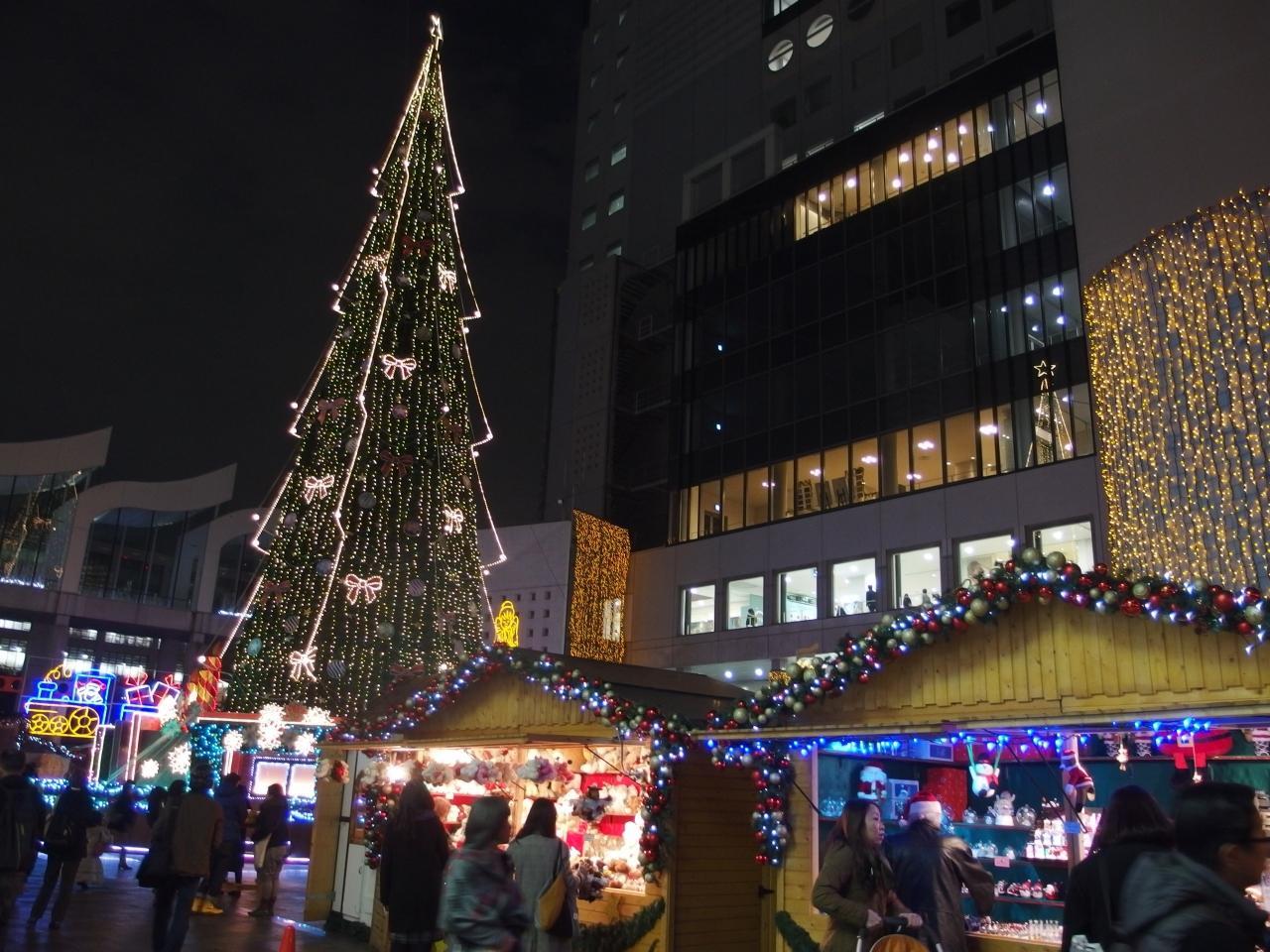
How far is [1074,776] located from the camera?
973 cm

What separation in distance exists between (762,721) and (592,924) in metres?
3.09

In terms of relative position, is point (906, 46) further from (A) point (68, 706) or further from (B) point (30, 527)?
(B) point (30, 527)

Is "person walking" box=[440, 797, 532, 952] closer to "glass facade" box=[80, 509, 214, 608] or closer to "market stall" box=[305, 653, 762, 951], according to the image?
"market stall" box=[305, 653, 762, 951]

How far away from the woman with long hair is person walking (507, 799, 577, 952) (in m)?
1.78

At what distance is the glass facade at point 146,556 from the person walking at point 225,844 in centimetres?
3995

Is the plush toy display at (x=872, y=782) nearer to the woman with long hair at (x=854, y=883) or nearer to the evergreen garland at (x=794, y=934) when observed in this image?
the evergreen garland at (x=794, y=934)

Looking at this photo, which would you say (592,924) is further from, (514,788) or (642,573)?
(642,573)

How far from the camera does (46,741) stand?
107ft

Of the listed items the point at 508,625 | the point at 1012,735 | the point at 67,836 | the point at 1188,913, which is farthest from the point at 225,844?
the point at 508,625

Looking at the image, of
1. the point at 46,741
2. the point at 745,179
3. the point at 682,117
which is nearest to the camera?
the point at 46,741

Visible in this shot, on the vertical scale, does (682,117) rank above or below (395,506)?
above

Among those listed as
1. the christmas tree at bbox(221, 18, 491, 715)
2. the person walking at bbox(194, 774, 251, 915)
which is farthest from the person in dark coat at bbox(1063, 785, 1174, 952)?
the christmas tree at bbox(221, 18, 491, 715)

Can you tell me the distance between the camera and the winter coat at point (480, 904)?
5043 mm

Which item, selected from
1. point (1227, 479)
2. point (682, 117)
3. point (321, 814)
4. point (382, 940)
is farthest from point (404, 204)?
point (682, 117)
